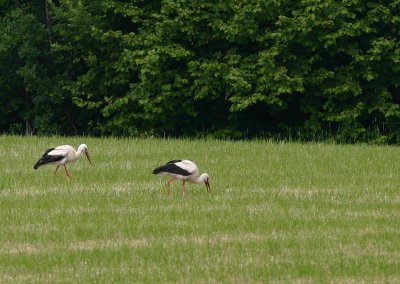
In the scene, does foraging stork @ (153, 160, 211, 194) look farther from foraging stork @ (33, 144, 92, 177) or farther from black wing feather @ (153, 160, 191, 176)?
foraging stork @ (33, 144, 92, 177)

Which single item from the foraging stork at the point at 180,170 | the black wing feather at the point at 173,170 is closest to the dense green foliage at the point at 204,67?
the foraging stork at the point at 180,170

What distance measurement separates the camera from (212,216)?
17.2m

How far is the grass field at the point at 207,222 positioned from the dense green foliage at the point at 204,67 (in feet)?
42.6

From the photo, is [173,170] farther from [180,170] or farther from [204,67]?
[204,67]

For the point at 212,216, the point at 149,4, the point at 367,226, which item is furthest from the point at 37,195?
the point at 149,4

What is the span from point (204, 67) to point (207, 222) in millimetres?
25320

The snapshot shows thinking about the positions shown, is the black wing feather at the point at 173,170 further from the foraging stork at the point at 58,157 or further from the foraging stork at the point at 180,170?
the foraging stork at the point at 58,157

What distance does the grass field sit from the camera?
42.4 ft

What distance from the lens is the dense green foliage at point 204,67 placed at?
39.9m

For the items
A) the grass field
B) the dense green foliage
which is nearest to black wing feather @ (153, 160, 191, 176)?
the grass field

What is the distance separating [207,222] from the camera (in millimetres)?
16516

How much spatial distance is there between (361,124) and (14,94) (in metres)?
16.7

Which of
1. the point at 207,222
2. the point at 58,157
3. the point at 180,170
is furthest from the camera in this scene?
the point at 58,157

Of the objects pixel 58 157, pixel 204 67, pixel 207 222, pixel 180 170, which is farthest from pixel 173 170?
pixel 204 67
